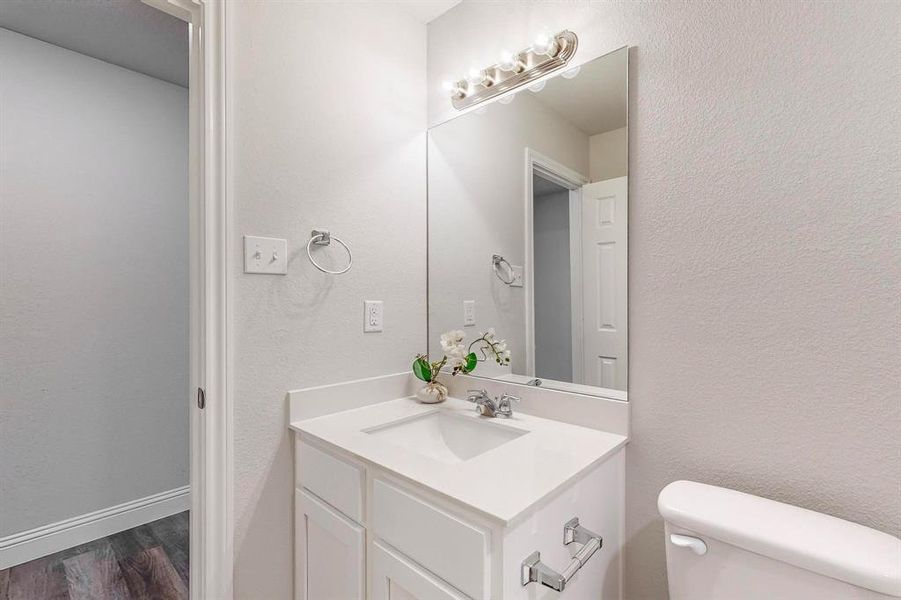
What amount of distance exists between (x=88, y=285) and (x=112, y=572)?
133 cm

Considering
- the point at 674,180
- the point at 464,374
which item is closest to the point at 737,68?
the point at 674,180

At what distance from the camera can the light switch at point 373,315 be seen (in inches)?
62.6

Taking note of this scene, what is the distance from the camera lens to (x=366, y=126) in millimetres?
1606

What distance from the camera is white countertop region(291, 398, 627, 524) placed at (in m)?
0.86

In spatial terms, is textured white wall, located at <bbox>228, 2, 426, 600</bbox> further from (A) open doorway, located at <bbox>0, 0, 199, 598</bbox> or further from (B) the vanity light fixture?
(A) open doorway, located at <bbox>0, 0, 199, 598</bbox>

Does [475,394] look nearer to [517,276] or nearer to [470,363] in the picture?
[470,363]

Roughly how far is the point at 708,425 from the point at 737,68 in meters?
0.90

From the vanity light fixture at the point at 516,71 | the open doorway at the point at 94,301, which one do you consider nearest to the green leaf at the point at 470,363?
the vanity light fixture at the point at 516,71

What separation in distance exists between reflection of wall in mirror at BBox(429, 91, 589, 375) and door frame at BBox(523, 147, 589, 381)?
2cm

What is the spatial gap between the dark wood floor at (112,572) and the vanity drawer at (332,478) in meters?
1.05

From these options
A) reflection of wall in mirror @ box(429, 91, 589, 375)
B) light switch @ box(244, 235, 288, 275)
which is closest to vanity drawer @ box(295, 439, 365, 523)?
light switch @ box(244, 235, 288, 275)

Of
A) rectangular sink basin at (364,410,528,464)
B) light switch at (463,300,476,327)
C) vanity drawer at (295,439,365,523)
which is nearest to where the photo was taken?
vanity drawer at (295,439,365,523)

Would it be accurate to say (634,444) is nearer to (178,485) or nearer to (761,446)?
(761,446)

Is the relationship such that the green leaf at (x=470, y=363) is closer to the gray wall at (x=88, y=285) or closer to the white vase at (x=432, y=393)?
the white vase at (x=432, y=393)
